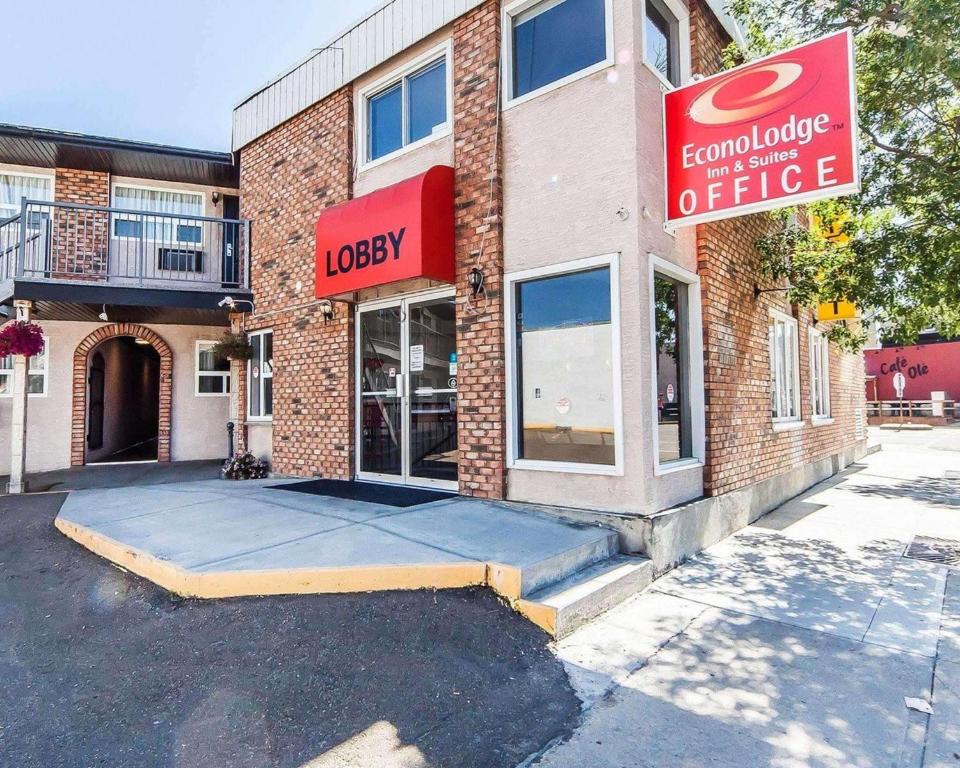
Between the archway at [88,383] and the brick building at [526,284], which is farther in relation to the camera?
the archway at [88,383]

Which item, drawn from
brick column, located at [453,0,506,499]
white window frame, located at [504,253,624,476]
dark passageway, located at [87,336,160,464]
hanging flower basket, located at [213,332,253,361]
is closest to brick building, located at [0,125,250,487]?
dark passageway, located at [87,336,160,464]

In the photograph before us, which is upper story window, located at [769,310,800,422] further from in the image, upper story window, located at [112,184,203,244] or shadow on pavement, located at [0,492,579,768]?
upper story window, located at [112,184,203,244]

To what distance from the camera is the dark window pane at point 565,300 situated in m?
5.15

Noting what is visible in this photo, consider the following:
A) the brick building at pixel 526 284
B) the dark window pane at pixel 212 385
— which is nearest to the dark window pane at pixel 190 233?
the dark window pane at pixel 212 385

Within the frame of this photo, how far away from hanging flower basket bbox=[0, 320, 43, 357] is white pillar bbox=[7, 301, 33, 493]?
22 centimetres

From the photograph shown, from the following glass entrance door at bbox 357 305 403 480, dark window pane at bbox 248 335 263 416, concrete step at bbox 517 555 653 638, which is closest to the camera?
concrete step at bbox 517 555 653 638

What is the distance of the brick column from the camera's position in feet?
18.8

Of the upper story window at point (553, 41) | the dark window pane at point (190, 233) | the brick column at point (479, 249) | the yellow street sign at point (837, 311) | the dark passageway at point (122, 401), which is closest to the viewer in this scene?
the upper story window at point (553, 41)

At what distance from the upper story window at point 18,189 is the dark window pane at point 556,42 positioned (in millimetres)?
9266

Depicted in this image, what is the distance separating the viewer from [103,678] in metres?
3.00

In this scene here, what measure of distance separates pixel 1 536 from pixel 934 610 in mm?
8317

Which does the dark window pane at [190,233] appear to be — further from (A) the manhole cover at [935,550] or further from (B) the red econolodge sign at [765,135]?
(A) the manhole cover at [935,550]

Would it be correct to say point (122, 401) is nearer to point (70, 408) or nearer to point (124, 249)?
point (70, 408)

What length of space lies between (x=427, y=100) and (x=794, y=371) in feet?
22.4
